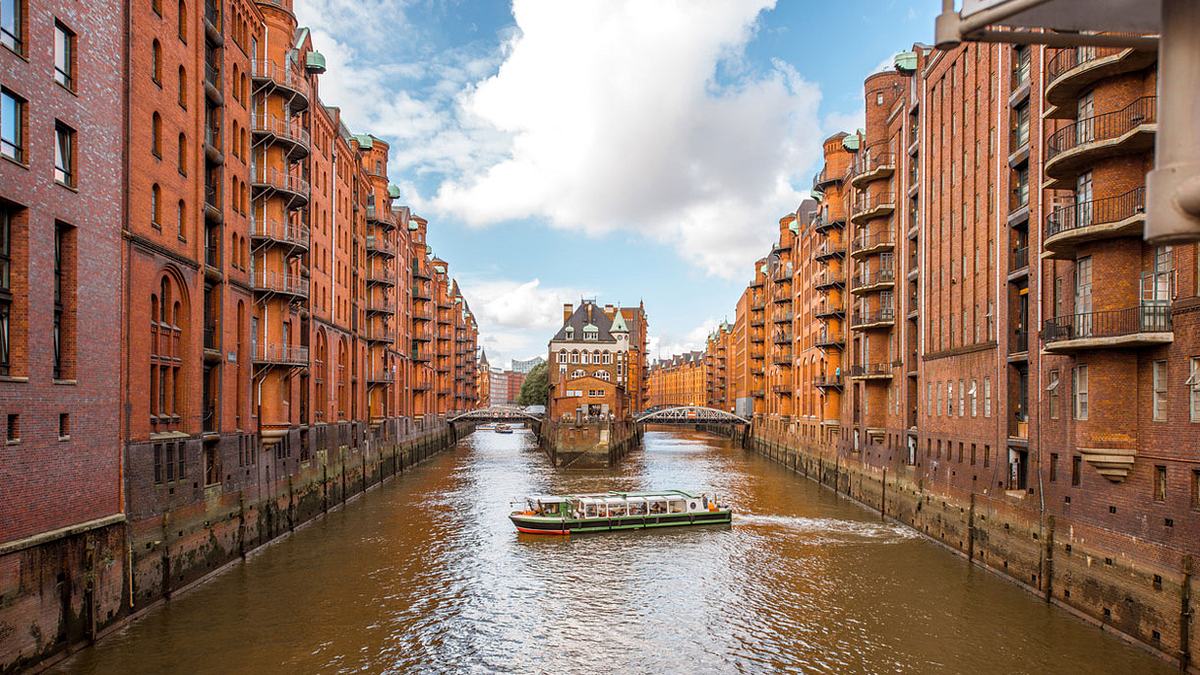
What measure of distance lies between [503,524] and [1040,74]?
31.6 m

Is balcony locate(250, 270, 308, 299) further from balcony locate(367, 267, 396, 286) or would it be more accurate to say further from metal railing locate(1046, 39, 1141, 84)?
metal railing locate(1046, 39, 1141, 84)

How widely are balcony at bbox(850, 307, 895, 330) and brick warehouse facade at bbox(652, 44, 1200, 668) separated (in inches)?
5.2

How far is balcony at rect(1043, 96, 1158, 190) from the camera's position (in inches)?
858

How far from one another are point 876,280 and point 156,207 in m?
37.6

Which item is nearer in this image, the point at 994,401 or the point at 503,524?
the point at 994,401

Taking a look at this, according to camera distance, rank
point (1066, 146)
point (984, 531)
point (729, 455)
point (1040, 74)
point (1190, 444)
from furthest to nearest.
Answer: point (729, 455) → point (984, 531) → point (1040, 74) → point (1066, 146) → point (1190, 444)

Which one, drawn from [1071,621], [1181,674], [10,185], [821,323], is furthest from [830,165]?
[10,185]

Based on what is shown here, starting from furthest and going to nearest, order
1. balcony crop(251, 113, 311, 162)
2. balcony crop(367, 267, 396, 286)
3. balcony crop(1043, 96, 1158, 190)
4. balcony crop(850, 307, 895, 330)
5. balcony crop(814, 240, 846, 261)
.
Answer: balcony crop(367, 267, 396, 286) < balcony crop(814, 240, 846, 261) < balcony crop(850, 307, 895, 330) < balcony crop(251, 113, 311, 162) < balcony crop(1043, 96, 1158, 190)

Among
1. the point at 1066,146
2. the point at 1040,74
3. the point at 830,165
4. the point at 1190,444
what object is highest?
the point at 830,165

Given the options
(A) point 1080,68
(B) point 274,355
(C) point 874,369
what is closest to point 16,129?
(B) point 274,355

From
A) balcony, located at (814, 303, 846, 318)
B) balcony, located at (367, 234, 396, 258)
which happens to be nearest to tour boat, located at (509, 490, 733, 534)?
balcony, located at (814, 303, 846, 318)

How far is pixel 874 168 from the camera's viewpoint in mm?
48812

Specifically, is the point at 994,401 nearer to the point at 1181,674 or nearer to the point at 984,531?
the point at 984,531

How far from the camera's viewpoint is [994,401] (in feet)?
108
